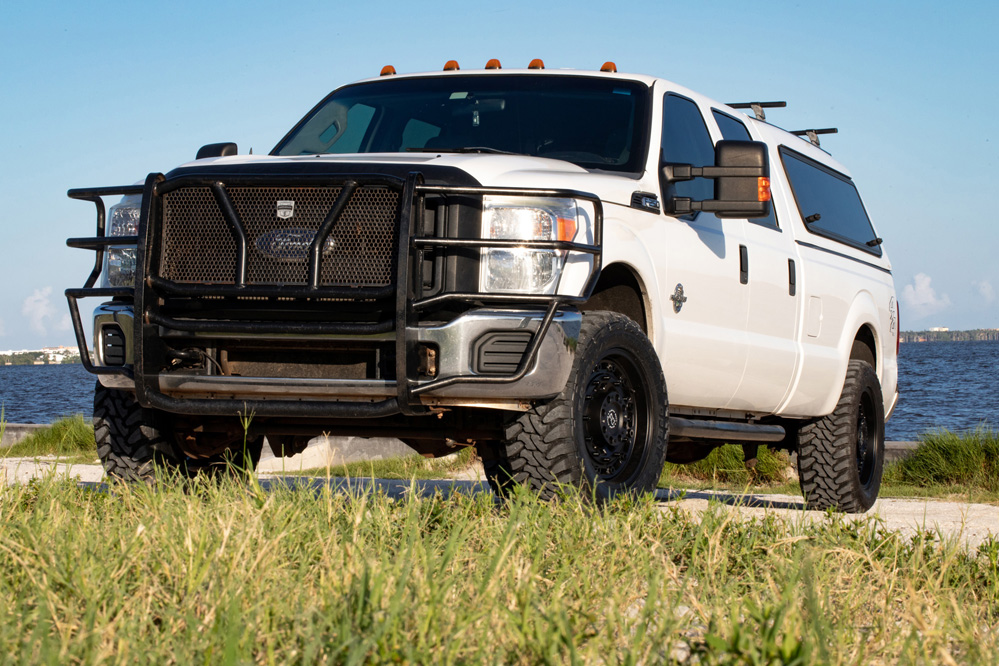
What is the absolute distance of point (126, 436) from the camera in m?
4.91

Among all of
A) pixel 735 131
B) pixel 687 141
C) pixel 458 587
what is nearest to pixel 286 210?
pixel 458 587

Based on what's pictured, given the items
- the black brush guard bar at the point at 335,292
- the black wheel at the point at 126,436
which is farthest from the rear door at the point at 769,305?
the black wheel at the point at 126,436

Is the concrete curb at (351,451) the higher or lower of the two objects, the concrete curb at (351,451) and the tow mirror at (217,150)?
the lower

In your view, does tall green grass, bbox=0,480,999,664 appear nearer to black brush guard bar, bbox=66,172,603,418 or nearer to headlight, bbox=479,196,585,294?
black brush guard bar, bbox=66,172,603,418

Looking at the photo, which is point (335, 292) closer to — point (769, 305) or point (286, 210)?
point (286, 210)

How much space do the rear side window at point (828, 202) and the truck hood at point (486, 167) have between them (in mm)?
2320

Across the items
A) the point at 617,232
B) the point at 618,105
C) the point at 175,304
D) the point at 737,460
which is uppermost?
the point at 618,105

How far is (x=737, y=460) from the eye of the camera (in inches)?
473

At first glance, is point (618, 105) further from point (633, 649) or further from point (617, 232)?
point (633, 649)

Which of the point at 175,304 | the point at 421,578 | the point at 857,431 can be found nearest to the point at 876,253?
the point at 857,431

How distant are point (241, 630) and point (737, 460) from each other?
10131 mm

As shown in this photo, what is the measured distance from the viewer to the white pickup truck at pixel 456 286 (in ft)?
13.6

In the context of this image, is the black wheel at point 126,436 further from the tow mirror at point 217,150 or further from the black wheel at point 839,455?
the black wheel at point 839,455

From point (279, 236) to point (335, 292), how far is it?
38 cm
